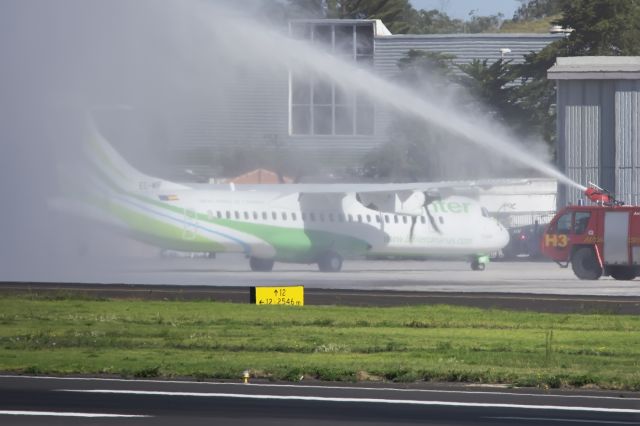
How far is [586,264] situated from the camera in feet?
163

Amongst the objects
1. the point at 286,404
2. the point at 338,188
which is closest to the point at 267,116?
the point at 338,188

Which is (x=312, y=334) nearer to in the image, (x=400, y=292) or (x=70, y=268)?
(x=400, y=292)


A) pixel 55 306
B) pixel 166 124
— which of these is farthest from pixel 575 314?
pixel 166 124

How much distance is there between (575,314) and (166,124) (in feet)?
101

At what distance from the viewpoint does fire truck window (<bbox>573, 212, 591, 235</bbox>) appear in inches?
1948

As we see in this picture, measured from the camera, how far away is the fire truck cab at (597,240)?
47.9m

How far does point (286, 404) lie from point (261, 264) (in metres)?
41.6

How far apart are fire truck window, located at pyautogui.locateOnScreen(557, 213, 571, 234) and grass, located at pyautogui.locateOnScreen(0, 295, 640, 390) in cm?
1727

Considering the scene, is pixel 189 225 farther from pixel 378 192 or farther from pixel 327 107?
pixel 327 107

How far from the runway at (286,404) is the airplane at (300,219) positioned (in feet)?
115

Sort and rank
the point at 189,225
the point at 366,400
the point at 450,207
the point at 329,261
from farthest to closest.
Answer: the point at 450,207 → the point at 329,261 → the point at 189,225 → the point at 366,400

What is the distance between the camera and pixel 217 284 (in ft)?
156

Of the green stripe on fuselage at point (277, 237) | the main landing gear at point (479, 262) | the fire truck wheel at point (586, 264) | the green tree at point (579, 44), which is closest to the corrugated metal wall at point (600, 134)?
the main landing gear at point (479, 262)

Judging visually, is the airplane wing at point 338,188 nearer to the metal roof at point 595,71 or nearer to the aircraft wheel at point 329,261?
the aircraft wheel at point 329,261
